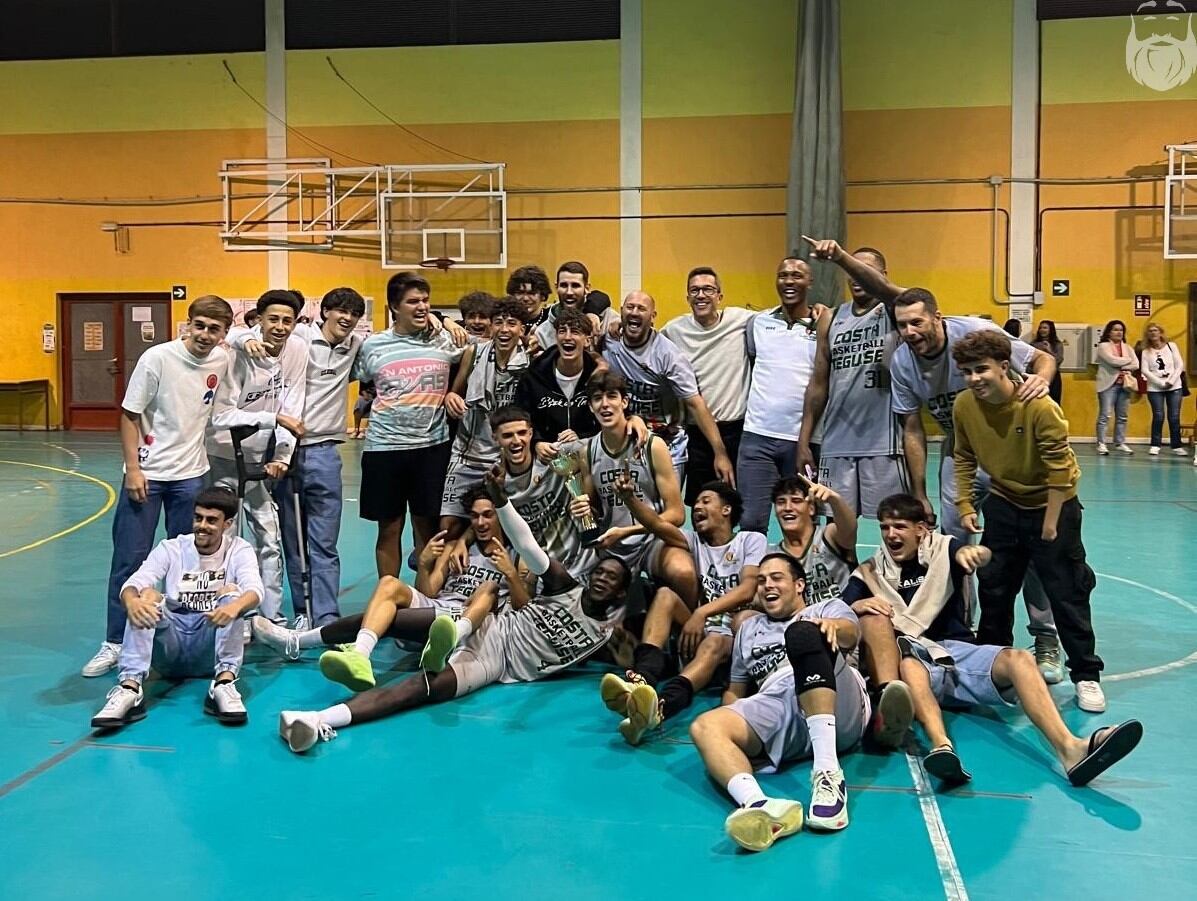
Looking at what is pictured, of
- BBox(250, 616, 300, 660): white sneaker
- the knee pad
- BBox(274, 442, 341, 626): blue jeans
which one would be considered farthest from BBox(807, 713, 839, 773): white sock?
BBox(274, 442, 341, 626): blue jeans

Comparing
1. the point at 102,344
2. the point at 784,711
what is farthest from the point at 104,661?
the point at 102,344

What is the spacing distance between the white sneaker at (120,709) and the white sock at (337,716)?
35.3 inches

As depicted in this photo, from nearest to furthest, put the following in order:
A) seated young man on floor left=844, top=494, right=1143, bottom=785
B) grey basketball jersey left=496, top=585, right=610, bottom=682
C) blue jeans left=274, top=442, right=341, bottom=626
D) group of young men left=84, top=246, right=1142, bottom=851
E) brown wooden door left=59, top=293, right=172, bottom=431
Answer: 1. seated young man on floor left=844, top=494, right=1143, bottom=785
2. group of young men left=84, top=246, right=1142, bottom=851
3. grey basketball jersey left=496, top=585, right=610, bottom=682
4. blue jeans left=274, top=442, right=341, bottom=626
5. brown wooden door left=59, top=293, right=172, bottom=431

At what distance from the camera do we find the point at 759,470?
22.1 ft

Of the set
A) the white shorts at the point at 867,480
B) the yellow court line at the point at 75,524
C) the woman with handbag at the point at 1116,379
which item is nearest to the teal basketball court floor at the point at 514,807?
the white shorts at the point at 867,480

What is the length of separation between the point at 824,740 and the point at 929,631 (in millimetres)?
1250

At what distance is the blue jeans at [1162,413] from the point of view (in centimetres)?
1645

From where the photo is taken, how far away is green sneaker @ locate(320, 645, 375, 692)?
4.96 metres

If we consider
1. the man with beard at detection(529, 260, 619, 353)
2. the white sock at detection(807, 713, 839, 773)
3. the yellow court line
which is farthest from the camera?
the yellow court line

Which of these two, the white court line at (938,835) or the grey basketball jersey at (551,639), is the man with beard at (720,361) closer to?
the grey basketball jersey at (551,639)

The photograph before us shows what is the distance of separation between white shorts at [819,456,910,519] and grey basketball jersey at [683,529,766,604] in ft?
1.83

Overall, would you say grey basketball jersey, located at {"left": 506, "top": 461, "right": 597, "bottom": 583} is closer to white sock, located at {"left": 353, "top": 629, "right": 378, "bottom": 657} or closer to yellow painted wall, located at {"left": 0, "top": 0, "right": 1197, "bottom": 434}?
white sock, located at {"left": 353, "top": 629, "right": 378, "bottom": 657}

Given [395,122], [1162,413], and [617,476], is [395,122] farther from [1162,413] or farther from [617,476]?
[617,476]

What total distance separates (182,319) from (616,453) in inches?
661
